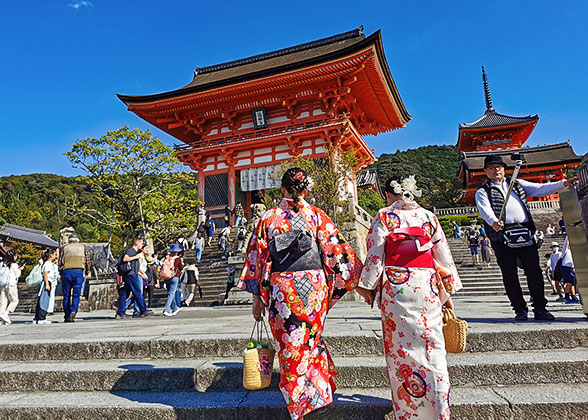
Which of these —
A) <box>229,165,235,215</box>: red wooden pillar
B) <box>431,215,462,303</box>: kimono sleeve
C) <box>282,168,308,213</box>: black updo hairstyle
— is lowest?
<box>431,215,462,303</box>: kimono sleeve

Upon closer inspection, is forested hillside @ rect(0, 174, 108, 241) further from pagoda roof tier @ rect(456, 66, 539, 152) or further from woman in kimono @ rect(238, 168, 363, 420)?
pagoda roof tier @ rect(456, 66, 539, 152)

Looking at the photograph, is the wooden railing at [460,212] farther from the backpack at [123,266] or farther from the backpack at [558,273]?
the backpack at [123,266]

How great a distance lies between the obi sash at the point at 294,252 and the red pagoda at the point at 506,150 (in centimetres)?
2490

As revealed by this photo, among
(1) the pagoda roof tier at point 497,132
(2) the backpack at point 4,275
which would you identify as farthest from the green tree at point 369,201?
(2) the backpack at point 4,275

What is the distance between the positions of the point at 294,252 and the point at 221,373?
123cm

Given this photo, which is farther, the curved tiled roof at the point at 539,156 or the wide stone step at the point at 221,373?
the curved tiled roof at the point at 539,156

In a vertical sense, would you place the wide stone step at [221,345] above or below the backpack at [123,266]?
below

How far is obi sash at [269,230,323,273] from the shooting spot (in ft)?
Answer: 7.31

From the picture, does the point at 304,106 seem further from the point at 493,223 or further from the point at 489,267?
the point at 493,223

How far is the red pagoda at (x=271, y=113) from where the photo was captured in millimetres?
16062

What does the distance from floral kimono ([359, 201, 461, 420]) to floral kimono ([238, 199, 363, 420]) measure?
25cm

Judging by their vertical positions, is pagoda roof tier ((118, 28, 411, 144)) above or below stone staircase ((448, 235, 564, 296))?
above

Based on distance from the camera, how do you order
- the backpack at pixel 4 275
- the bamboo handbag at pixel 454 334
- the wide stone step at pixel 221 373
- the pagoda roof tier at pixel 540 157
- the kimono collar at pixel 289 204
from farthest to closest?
the pagoda roof tier at pixel 540 157 → the backpack at pixel 4 275 → the wide stone step at pixel 221 373 → the kimono collar at pixel 289 204 → the bamboo handbag at pixel 454 334

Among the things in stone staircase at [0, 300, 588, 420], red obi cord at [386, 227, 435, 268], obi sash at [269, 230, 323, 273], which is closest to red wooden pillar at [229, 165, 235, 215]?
stone staircase at [0, 300, 588, 420]
